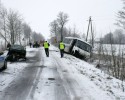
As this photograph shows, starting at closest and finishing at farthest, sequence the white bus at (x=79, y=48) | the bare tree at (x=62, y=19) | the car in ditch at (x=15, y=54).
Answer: the car in ditch at (x=15, y=54) → the white bus at (x=79, y=48) → the bare tree at (x=62, y=19)

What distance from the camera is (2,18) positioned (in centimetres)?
5572

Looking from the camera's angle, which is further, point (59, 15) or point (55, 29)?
point (55, 29)

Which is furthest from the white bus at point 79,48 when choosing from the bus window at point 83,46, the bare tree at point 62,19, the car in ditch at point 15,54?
the bare tree at point 62,19

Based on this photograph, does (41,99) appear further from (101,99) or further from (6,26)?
(6,26)

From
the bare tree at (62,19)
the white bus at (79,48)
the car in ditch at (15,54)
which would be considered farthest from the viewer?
the bare tree at (62,19)

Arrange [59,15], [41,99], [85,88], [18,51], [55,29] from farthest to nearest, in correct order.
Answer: [55,29]
[59,15]
[18,51]
[85,88]
[41,99]

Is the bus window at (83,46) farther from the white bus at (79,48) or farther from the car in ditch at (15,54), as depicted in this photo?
the car in ditch at (15,54)

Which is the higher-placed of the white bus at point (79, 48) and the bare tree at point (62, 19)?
the bare tree at point (62, 19)

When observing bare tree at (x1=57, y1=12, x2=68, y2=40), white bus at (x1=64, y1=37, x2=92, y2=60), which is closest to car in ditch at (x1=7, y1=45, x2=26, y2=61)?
white bus at (x1=64, y1=37, x2=92, y2=60)

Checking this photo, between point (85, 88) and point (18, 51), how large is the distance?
13.6m

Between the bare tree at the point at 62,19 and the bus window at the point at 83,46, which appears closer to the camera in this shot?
the bus window at the point at 83,46

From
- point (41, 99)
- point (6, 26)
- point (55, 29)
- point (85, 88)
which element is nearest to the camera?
point (41, 99)

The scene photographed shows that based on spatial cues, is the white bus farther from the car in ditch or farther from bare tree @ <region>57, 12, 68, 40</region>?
bare tree @ <region>57, 12, 68, 40</region>

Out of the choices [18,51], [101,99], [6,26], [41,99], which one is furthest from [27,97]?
[6,26]
